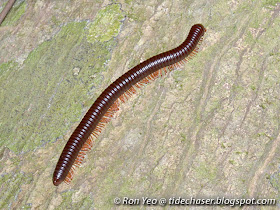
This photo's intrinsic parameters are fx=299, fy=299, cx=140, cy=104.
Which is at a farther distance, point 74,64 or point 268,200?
point 74,64

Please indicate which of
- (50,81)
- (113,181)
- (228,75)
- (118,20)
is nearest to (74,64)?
Result: (50,81)

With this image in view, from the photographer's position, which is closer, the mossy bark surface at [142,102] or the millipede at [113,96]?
the mossy bark surface at [142,102]

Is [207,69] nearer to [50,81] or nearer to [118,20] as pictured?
[118,20]

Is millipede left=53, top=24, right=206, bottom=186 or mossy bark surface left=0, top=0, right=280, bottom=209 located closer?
mossy bark surface left=0, top=0, right=280, bottom=209
